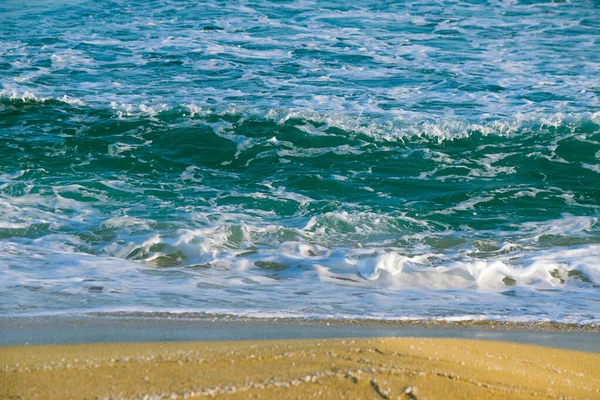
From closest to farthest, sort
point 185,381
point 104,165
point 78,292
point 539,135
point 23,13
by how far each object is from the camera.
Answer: point 185,381 < point 78,292 < point 104,165 < point 539,135 < point 23,13

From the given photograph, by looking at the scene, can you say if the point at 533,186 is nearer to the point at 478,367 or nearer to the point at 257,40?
the point at 478,367

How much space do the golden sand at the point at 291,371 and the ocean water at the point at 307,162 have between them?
3.11 ft

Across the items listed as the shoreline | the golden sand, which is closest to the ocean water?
the shoreline

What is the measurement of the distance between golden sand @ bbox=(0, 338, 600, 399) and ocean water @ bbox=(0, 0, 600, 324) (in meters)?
0.95

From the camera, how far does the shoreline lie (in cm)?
343

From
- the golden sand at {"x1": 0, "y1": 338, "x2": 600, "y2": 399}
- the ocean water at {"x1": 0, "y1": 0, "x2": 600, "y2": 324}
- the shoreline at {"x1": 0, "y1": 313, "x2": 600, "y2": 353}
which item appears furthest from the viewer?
the ocean water at {"x1": 0, "y1": 0, "x2": 600, "y2": 324}

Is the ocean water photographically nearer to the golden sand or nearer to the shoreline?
the shoreline

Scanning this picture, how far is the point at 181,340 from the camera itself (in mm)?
3367

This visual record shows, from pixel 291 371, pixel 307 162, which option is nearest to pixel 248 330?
pixel 291 371

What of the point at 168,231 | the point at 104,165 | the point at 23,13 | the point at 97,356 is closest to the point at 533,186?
the point at 168,231

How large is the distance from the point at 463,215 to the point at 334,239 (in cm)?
156

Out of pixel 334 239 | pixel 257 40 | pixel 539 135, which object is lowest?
pixel 334 239

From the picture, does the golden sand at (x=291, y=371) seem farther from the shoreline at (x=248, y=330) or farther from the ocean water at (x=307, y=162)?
the ocean water at (x=307, y=162)

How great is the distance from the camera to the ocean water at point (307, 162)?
4.86 metres
